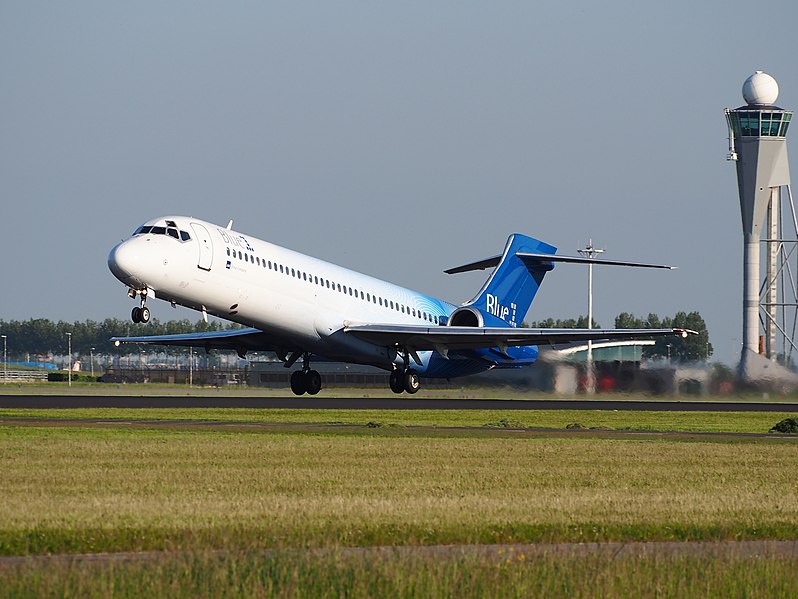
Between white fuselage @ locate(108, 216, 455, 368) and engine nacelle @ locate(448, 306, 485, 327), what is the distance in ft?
8.72

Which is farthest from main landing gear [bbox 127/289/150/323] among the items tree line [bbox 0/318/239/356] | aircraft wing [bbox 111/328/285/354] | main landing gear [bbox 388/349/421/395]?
tree line [bbox 0/318/239/356]

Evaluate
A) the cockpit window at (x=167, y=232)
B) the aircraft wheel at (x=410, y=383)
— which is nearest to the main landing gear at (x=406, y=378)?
the aircraft wheel at (x=410, y=383)

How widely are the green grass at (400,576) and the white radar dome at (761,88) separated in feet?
315

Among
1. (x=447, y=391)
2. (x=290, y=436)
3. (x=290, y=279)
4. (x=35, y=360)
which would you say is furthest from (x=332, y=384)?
(x=35, y=360)

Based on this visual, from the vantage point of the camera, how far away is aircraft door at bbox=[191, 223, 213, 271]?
38.2 m

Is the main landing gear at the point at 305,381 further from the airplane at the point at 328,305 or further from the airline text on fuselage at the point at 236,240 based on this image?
the airline text on fuselage at the point at 236,240

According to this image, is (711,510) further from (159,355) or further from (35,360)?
(35,360)

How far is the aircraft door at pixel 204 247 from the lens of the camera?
38.2 meters

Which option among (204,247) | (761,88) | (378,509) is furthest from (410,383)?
(761,88)

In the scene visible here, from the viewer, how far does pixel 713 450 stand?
2916 centimetres

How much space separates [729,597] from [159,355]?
147 m

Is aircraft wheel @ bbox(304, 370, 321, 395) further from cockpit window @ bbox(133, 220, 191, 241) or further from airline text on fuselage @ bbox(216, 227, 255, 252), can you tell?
cockpit window @ bbox(133, 220, 191, 241)

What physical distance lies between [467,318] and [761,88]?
62.0 meters

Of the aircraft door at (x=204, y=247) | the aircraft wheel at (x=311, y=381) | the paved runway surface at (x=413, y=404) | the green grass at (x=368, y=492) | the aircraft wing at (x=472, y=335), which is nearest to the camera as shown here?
the green grass at (x=368, y=492)
